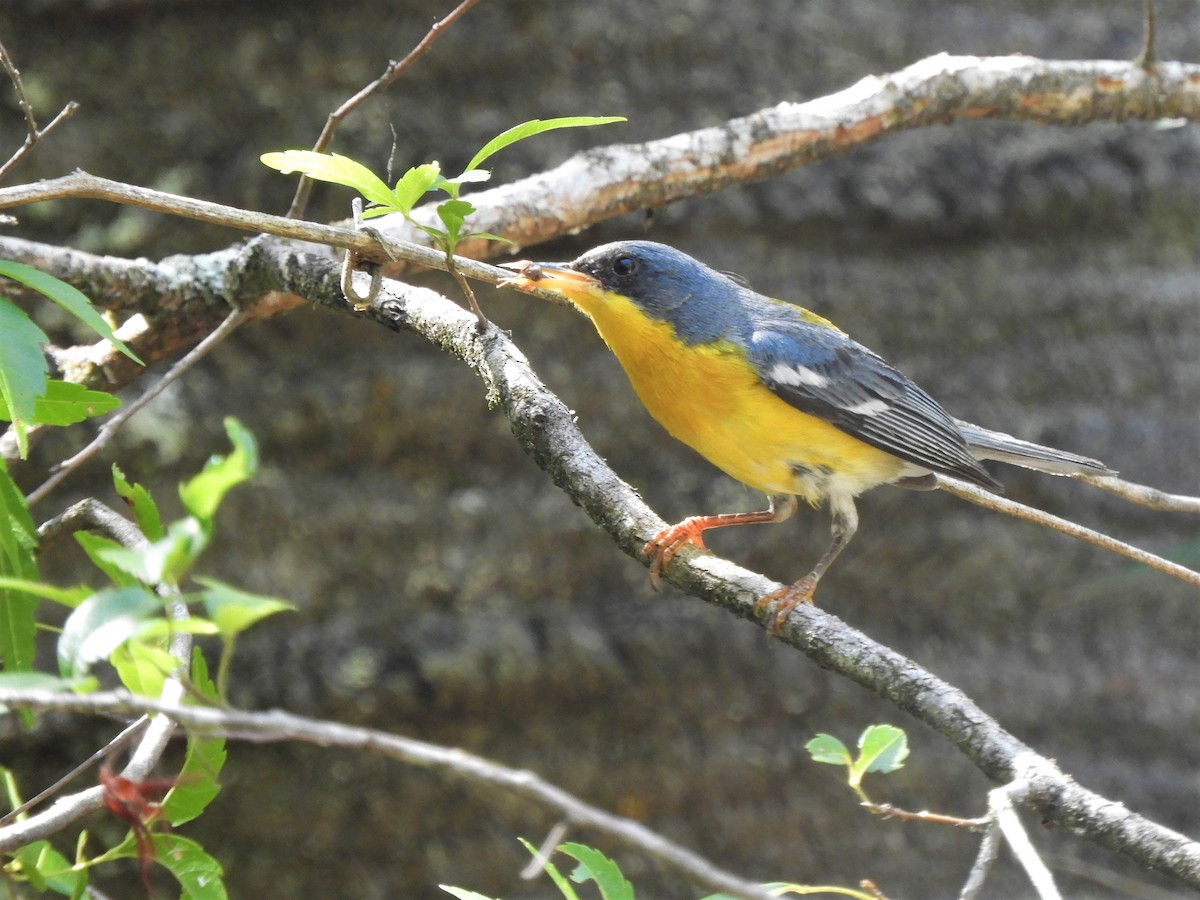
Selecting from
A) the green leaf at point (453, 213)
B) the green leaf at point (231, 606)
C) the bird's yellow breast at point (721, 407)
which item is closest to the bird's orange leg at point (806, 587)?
the bird's yellow breast at point (721, 407)

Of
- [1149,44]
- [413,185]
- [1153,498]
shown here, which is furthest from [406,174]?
[1149,44]

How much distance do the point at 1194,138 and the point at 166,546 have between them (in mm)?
6190

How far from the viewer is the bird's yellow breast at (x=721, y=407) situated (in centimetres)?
344

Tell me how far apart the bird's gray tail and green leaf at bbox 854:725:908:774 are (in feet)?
6.25

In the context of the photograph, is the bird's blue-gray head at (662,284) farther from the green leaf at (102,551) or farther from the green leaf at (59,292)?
the green leaf at (102,551)

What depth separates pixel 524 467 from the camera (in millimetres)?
5008

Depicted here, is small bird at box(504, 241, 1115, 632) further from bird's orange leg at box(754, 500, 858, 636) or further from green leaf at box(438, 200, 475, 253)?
green leaf at box(438, 200, 475, 253)

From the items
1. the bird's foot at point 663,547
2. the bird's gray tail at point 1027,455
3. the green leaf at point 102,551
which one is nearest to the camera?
the green leaf at point 102,551

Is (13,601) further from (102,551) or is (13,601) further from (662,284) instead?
(662,284)

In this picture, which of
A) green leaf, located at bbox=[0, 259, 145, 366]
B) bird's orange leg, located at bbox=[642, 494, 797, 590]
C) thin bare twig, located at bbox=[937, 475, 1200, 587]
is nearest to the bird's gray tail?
thin bare twig, located at bbox=[937, 475, 1200, 587]

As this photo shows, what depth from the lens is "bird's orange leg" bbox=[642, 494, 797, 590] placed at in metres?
2.40

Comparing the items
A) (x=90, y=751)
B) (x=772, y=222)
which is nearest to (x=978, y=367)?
(x=772, y=222)

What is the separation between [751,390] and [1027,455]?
1.17 metres

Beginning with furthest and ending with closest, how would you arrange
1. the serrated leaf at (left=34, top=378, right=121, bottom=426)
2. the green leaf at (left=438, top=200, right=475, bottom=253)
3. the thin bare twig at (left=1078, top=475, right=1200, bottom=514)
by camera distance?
the thin bare twig at (left=1078, top=475, right=1200, bottom=514)
the green leaf at (left=438, top=200, right=475, bottom=253)
the serrated leaf at (left=34, top=378, right=121, bottom=426)
